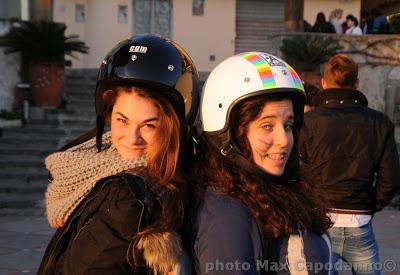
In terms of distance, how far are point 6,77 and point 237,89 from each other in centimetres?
857

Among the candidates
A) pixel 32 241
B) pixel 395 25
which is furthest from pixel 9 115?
pixel 395 25

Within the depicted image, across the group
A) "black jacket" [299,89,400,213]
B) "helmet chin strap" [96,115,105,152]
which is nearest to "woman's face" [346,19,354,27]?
"black jacket" [299,89,400,213]

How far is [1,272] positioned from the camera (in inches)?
205

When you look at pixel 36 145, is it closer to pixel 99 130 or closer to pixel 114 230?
pixel 99 130

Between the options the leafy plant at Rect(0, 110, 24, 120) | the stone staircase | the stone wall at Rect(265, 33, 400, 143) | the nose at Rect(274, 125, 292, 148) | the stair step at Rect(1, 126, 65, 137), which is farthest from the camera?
the stone wall at Rect(265, 33, 400, 143)

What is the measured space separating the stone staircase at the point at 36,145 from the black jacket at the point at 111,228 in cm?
630

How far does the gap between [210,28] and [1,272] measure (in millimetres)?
11913

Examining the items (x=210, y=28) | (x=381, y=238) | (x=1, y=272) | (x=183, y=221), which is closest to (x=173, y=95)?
(x=183, y=221)

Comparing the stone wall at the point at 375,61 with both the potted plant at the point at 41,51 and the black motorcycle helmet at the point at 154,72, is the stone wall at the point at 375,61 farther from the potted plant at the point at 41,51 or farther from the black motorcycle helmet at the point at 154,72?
the black motorcycle helmet at the point at 154,72

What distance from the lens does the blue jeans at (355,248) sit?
11.4ft

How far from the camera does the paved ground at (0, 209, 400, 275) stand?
5.43 meters

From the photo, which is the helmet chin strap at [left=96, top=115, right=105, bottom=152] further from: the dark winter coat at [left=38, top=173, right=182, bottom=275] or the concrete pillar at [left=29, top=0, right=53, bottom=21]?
the concrete pillar at [left=29, top=0, right=53, bottom=21]

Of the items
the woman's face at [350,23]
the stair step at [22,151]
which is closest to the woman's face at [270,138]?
the stair step at [22,151]

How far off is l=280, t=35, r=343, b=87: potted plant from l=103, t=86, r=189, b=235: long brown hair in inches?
340
